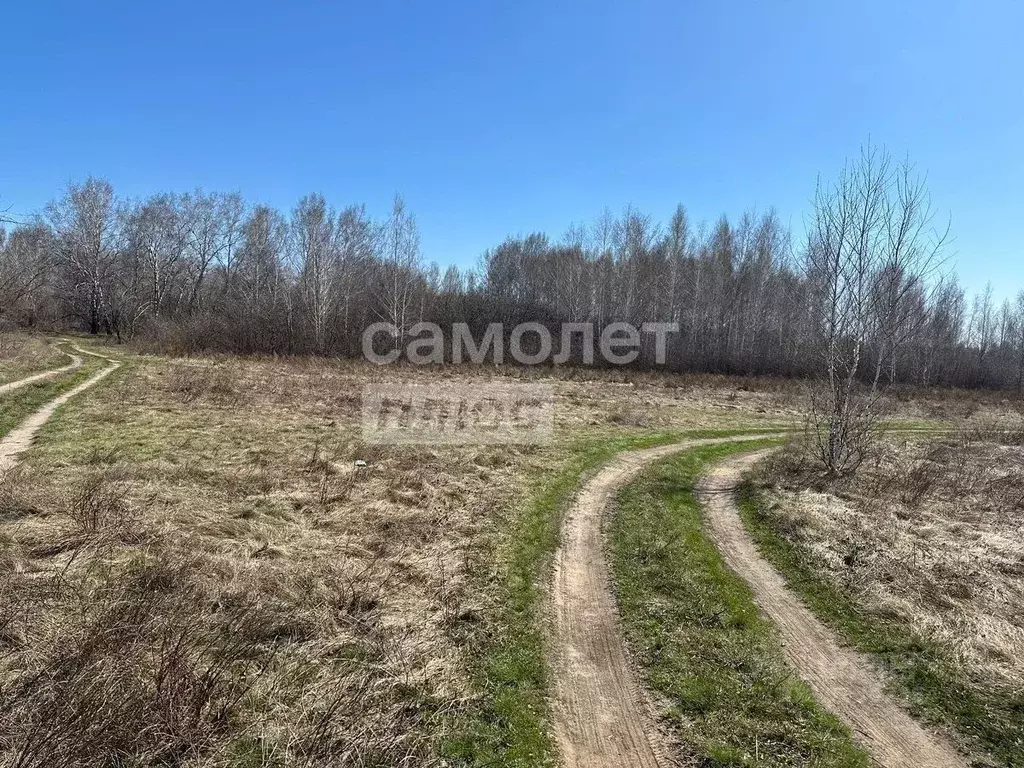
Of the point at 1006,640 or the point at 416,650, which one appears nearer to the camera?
the point at 416,650

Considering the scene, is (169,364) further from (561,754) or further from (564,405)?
(561,754)

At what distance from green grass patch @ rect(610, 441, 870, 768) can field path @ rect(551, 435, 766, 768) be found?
7.2 inches

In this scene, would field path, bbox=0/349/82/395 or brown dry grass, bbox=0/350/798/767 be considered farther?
field path, bbox=0/349/82/395

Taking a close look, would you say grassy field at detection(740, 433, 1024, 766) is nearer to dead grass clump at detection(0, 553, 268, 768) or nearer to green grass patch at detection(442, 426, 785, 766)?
green grass patch at detection(442, 426, 785, 766)

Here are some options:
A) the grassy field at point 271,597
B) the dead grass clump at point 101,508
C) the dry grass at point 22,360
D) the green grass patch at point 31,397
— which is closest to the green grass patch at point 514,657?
the grassy field at point 271,597

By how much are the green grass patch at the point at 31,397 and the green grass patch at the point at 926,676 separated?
14.0 metres

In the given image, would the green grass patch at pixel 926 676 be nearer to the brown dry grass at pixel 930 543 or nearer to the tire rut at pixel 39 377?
the brown dry grass at pixel 930 543

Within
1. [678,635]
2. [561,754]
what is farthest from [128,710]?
[678,635]

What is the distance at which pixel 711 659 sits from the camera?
462 centimetres

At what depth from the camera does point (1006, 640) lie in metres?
5.01

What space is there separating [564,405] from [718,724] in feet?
52.9

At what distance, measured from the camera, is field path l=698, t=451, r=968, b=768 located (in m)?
3.68

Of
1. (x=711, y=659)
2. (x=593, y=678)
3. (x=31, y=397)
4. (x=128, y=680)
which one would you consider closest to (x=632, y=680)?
(x=593, y=678)

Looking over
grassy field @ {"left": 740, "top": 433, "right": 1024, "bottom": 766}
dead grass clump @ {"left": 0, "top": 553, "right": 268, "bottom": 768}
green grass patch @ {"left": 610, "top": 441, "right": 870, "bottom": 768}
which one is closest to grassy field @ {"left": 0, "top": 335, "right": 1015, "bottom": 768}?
dead grass clump @ {"left": 0, "top": 553, "right": 268, "bottom": 768}
